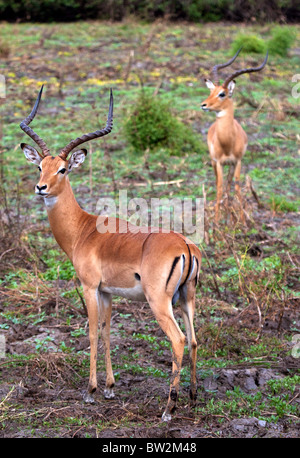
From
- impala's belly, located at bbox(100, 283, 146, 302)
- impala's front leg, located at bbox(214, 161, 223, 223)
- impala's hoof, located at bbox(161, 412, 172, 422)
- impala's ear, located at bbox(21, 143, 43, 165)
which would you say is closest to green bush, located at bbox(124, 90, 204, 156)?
impala's front leg, located at bbox(214, 161, 223, 223)

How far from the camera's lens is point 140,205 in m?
9.06

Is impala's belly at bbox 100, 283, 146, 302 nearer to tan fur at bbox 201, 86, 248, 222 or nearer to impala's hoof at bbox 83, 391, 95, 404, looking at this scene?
impala's hoof at bbox 83, 391, 95, 404

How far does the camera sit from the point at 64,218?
202 inches

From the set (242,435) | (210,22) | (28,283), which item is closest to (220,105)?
(28,283)

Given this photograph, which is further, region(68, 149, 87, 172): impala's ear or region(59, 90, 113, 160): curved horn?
region(68, 149, 87, 172): impala's ear

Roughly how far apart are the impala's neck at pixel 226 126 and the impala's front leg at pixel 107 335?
16.1ft

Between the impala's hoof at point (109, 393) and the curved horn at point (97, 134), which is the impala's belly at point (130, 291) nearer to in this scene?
the impala's hoof at point (109, 393)

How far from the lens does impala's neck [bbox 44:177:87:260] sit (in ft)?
16.8

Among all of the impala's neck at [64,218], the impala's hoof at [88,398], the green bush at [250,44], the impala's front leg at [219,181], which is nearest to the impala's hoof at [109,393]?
the impala's hoof at [88,398]

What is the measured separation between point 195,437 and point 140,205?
526 centimetres

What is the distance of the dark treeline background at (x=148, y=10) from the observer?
2009cm

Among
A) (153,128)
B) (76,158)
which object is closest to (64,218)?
(76,158)

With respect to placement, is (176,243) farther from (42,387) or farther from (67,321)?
(67,321)

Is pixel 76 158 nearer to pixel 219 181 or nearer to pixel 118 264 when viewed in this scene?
pixel 118 264
